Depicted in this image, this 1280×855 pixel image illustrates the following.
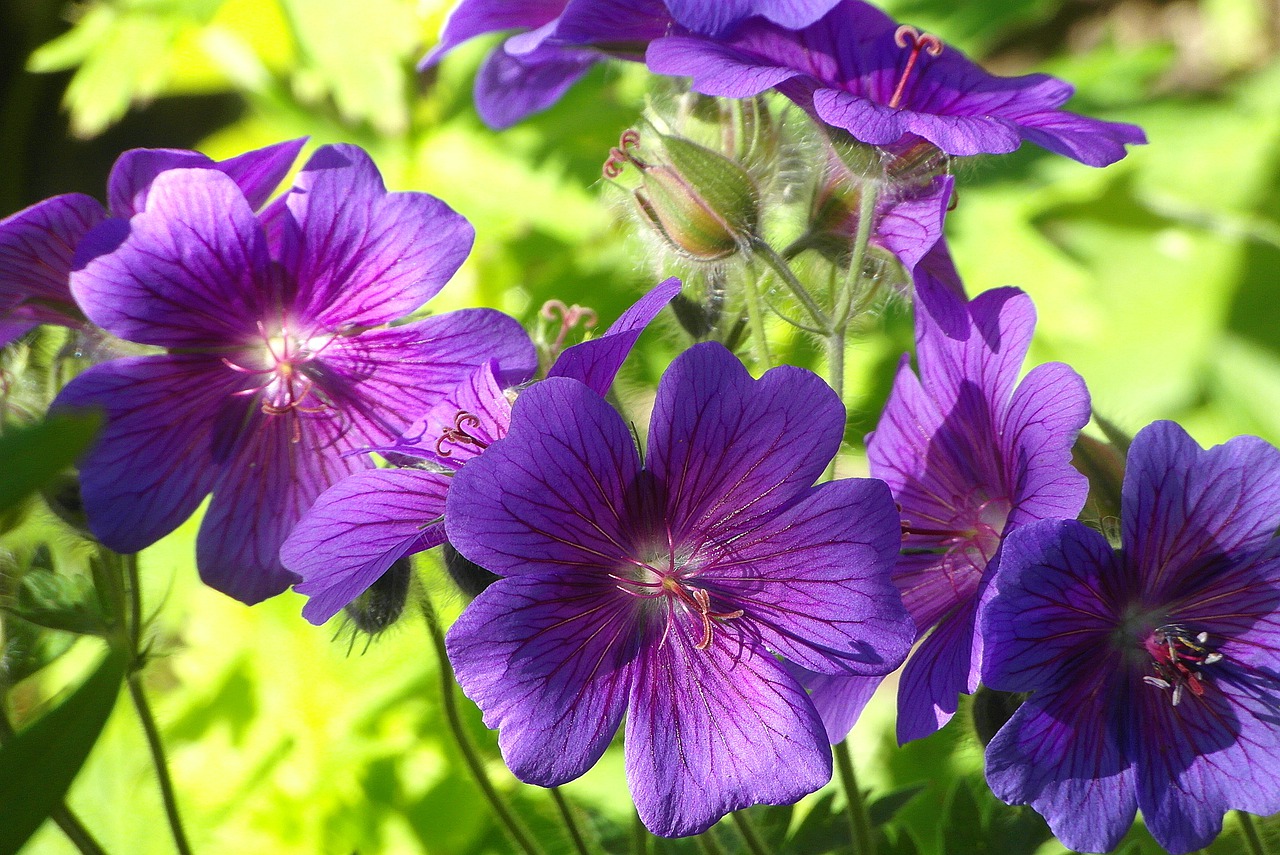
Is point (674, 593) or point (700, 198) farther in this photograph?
point (700, 198)

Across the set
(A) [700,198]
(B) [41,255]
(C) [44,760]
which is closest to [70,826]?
(C) [44,760]

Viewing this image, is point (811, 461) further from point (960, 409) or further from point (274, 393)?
point (274, 393)

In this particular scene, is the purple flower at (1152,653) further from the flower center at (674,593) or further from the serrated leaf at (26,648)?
the serrated leaf at (26,648)

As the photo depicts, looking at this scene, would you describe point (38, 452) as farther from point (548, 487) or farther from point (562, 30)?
point (562, 30)

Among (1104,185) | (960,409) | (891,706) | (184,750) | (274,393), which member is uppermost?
(274,393)

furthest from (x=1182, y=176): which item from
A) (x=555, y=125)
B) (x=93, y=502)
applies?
(x=93, y=502)
